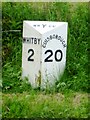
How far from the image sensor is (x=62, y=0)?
25.1ft

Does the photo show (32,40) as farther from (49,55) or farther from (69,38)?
(69,38)

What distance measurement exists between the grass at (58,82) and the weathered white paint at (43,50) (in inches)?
4.5

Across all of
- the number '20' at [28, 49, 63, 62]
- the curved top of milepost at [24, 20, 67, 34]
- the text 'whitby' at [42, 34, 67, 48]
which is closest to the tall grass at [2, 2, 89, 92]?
the number '20' at [28, 49, 63, 62]

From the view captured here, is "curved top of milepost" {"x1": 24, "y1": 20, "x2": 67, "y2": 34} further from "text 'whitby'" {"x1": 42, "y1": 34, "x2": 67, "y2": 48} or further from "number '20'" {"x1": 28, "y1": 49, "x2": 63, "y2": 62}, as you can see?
"number '20'" {"x1": 28, "y1": 49, "x2": 63, "y2": 62}

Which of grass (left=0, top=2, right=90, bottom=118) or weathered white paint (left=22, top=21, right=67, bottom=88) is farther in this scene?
weathered white paint (left=22, top=21, right=67, bottom=88)

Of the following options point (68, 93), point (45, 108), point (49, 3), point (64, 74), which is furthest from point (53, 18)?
point (45, 108)

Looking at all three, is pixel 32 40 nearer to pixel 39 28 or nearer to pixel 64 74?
pixel 39 28

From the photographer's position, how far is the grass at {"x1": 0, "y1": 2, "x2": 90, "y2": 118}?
5.09 metres

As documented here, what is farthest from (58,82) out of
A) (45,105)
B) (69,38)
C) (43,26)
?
(69,38)

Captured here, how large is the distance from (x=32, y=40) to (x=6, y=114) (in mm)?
1273

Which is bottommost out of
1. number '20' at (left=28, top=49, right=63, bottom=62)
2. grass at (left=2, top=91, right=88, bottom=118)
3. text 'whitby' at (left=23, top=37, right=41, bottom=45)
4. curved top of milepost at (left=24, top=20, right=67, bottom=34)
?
grass at (left=2, top=91, right=88, bottom=118)

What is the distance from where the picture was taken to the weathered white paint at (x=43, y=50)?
5.97 metres

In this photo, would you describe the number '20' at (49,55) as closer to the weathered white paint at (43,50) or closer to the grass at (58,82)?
Result: the weathered white paint at (43,50)

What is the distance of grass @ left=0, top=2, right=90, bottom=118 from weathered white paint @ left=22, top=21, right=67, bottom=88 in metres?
0.11
